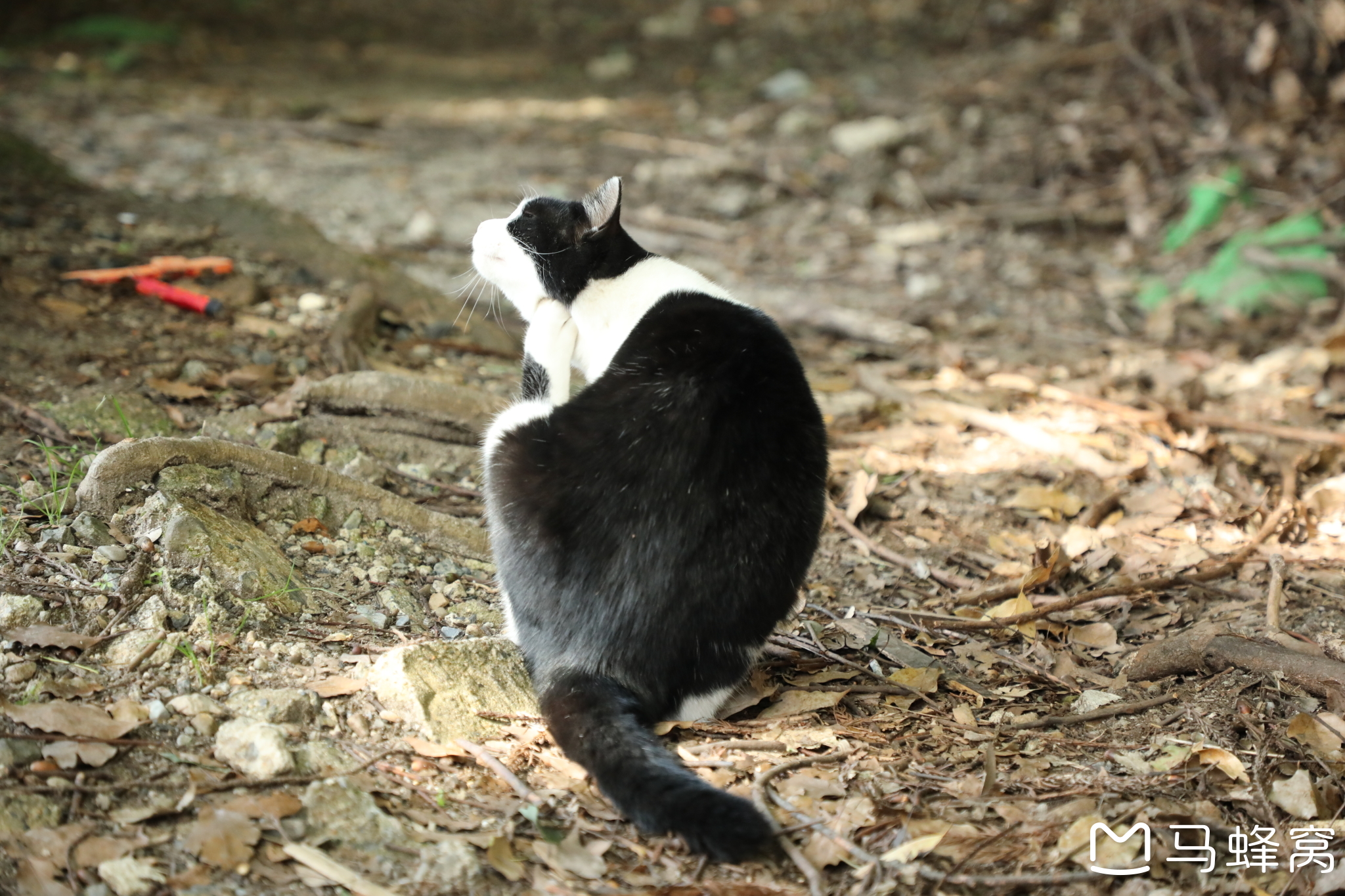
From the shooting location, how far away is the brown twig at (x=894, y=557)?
11.4 ft

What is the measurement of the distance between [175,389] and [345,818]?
2023 mm

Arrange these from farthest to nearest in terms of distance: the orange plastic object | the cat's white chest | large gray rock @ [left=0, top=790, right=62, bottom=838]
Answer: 1. the orange plastic object
2. the cat's white chest
3. large gray rock @ [left=0, top=790, right=62, bottom=838]

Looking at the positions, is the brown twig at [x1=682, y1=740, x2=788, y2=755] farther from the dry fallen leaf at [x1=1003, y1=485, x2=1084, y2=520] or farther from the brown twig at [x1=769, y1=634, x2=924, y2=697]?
the dry fallen leaf at [x1=1003, y1=485, x2=1084, y2=520]

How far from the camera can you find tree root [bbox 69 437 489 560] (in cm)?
271

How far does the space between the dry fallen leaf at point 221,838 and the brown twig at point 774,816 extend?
95 centimetres

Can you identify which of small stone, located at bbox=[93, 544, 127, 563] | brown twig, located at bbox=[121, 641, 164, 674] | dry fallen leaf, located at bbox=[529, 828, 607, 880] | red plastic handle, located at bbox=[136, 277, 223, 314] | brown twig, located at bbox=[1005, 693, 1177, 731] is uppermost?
red plastic handle, located at bbox=[136, 277, 223, 314]

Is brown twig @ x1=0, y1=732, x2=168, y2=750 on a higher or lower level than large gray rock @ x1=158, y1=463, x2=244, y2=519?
lower

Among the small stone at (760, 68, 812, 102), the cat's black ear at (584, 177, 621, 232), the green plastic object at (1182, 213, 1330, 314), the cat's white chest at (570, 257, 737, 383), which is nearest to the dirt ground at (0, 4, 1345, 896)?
the green plastic object at (1182, 213, 1330, 314)

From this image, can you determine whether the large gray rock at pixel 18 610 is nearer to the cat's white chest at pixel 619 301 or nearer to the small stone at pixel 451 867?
the small stone at pixel 451 867

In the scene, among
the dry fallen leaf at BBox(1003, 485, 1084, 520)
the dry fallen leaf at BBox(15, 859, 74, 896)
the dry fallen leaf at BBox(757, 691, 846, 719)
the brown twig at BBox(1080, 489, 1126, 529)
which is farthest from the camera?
the dry fallen leaf at BBox(1003, 485, 1084, 520)

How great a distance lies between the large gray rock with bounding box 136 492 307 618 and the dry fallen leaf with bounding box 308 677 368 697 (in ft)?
0.98

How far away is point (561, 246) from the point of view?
2965mm

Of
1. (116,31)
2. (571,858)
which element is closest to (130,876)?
(571,858)

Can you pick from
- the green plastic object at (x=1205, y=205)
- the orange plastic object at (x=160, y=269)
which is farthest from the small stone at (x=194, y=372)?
the green plastic object at (x=1205, y=205)
